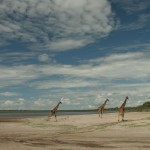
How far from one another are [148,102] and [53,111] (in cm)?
7649

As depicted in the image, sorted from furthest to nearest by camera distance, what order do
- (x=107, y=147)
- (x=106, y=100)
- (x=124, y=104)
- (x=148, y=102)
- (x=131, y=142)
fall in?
1. (x=148, y=102)
2. (x=106, y=100)
3. (x=124, y=104)
4. (x=131, y=142)
5. (x=107, y=147)

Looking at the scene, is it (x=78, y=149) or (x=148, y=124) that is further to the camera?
(x=148, y=124)

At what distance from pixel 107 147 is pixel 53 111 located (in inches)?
1267

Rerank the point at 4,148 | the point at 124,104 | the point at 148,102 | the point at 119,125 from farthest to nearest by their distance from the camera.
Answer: the point at 148,102, the point at 124,104, the point at 119,125, the point at 4,148

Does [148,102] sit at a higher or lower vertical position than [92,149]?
higher

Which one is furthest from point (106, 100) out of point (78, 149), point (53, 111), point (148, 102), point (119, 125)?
point (148, 102)

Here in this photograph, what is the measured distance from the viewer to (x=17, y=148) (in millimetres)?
19156

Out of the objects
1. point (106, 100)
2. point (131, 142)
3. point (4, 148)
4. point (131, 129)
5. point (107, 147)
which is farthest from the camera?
point (106, 100)

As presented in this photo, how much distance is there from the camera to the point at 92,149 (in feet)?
63.3

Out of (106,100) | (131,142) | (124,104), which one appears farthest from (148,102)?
(131,142)

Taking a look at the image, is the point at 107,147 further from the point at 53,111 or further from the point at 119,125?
the point at 53,111

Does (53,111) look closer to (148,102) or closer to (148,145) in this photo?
(148,145)

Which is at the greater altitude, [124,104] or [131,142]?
[124,104]

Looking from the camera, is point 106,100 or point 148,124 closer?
point 148,124
